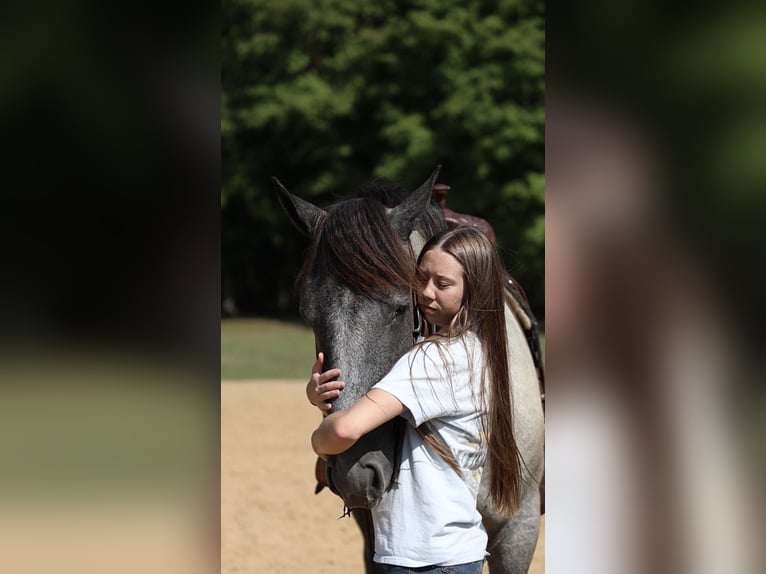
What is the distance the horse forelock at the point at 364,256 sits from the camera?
7.83 feet

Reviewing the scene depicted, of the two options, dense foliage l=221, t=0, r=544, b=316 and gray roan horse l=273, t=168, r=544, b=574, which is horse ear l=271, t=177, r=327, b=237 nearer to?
gray roan horse l=273, t=168, r=544, b=574

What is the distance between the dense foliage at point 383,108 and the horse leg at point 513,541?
676 inches

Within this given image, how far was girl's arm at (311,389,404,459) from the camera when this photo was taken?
→ 6.84 feet

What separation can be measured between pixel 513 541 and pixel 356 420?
5.04 ft

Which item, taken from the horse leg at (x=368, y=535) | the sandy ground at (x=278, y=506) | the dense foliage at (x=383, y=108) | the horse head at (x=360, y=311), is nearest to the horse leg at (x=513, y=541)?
the horse leg at (x=368, y=535)

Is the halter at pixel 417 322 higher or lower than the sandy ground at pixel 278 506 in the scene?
higher

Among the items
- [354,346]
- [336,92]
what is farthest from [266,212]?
[354,346]

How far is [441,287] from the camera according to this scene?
229 cm
